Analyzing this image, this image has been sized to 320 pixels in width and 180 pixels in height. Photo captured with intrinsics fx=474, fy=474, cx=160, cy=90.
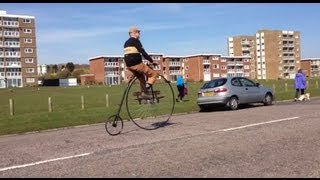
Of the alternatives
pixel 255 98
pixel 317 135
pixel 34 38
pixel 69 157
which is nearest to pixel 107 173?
pixel 69 157

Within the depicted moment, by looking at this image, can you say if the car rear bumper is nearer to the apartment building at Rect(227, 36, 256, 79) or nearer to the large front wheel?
the large front wheel

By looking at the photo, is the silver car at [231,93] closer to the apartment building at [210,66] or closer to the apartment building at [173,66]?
the apartment building at [173,66]

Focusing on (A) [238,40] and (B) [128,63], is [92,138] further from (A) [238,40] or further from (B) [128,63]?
(A) [238,40]

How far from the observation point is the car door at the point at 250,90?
22.7 m

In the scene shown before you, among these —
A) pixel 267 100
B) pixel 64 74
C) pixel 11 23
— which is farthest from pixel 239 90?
pixel 64 74

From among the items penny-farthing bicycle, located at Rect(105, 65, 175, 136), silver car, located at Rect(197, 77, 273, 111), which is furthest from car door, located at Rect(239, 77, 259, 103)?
penny-farthing bicycle, located at Rect(105, 65, 175, 136)

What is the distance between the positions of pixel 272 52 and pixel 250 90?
527ft

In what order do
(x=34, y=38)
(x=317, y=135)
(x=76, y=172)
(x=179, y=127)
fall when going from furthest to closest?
(x=34, y=38) < (x=179, y=127) < (x=317, y=135) < (x=76, y=172)

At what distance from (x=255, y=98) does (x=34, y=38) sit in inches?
4691

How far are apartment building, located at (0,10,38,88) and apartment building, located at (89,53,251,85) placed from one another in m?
23.7

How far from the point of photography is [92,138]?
11273 millimetres

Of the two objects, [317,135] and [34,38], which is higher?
[34,38]

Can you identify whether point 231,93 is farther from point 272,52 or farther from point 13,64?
point 272,52

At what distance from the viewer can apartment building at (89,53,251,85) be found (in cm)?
15025
